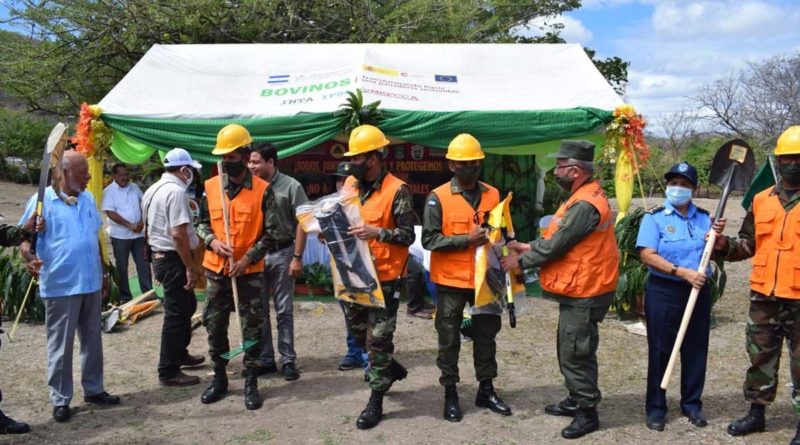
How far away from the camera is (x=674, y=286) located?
159 inches

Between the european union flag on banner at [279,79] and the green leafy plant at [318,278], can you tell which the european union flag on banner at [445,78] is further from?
the green leafy plant at [318,278]

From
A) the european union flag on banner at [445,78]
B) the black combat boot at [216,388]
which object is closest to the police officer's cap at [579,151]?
the black combat boot at [216,388]

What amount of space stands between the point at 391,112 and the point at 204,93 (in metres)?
2.63

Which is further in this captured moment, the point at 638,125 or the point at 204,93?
the point at 204,93

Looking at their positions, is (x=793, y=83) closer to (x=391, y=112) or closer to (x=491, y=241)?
(x=391, y=112)

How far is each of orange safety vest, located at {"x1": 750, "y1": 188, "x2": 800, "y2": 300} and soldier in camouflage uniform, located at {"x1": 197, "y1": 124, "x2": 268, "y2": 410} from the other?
126 inches

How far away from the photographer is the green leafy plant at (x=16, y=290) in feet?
22.4

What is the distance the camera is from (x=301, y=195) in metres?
5.24

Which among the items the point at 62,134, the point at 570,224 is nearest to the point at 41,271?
the point at 62,134

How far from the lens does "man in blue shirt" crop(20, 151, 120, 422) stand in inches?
168

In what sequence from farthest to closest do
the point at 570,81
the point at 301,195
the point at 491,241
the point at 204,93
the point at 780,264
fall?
1. the point at 570,81
2. the point at 204,93
3. the point at 301,195
4. the point at 491,241
5. the point at 780,264

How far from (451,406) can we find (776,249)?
7.37 ft

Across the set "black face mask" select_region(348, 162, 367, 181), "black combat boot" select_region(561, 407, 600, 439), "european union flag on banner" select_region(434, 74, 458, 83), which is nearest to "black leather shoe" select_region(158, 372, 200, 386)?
"black face mask" select_region(348, 162, 367, 181)

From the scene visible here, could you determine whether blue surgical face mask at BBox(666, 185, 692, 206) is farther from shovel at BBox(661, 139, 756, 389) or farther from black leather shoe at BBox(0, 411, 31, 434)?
black leather shoe at BBox(0, 411, 31, 434)
